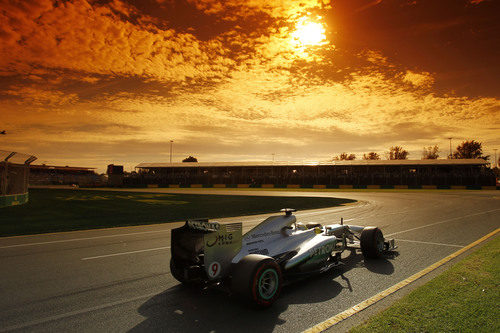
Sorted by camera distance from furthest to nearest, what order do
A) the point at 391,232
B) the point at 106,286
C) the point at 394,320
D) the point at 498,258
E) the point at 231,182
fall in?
the point at 231,182
the point at 391,232
the point at 498,258
the point at 106,286
the point at 394,320

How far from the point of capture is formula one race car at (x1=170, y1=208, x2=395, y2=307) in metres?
4.51

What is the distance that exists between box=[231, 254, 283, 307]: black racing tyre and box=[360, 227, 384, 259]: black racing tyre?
3165mm

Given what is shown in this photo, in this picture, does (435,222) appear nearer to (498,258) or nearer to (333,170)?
(498,258)

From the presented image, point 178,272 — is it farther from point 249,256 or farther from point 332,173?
point 332,173

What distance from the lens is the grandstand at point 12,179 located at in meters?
17.6

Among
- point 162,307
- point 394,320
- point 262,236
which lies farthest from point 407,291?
point 162,307

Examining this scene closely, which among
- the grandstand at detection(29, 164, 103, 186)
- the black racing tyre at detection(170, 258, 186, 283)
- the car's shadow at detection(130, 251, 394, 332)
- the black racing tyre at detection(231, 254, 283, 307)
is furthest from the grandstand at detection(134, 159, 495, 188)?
the black racing tyre at detection(170, 258, 186, 283)

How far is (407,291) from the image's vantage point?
198 inches

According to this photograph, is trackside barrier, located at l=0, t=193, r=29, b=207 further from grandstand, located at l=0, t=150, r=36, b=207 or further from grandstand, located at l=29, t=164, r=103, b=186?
grandstand, located at l=29, t=164, r=103, b=186

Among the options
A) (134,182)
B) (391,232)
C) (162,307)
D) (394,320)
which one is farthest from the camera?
(134,182)

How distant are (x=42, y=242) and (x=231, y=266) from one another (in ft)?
23.8

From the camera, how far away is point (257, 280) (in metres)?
4.41

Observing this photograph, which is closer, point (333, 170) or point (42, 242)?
point (42, 242)

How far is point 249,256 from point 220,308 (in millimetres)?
801
